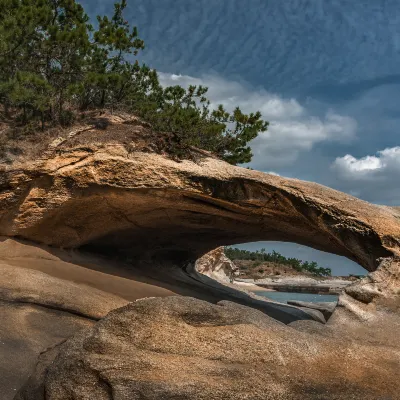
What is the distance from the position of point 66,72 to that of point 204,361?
928 cm

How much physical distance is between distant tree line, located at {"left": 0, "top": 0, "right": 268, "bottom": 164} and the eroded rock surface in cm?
543

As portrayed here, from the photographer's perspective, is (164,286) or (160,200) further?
(164,286)

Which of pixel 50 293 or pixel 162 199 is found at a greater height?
pixel 162 199

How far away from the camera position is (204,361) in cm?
460

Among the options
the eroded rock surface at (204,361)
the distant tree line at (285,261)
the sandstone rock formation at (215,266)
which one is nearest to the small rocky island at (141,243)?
the eroded rock surface at (204,361)

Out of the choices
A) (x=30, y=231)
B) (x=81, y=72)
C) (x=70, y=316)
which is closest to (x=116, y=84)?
(x=81, y=72)

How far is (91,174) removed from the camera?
9.45 metres

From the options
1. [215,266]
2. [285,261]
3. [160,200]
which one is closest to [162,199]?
[160,200]

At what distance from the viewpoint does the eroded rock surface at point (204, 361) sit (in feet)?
14.2

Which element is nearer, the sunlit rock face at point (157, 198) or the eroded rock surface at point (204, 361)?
the eroded rock surface at point (204, 361)

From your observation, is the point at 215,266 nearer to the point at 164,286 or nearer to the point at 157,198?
the point at 164,286

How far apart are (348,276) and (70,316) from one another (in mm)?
60033

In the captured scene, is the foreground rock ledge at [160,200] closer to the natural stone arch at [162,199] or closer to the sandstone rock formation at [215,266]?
the natural stone arch at [162,199]

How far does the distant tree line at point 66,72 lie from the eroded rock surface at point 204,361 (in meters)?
5.43
